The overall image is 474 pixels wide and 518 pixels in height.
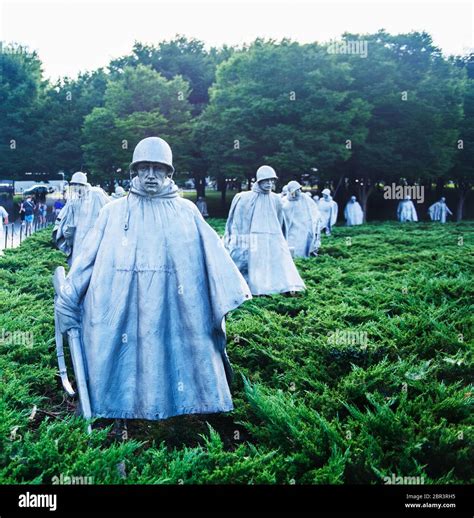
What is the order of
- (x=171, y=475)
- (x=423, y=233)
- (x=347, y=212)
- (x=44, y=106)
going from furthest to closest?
1. (x=44, y=106)
2. (x=347, y=212)
3. (x=423, y=233)
4. (x=171, y=475)

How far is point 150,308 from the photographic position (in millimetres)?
4832

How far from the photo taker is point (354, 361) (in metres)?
6.69

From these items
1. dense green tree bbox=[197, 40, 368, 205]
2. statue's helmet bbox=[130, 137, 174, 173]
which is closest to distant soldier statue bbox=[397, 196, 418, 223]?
dense green tree bbox=[197, 40, 368, 205]

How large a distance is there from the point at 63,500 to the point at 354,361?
3938 millimetres

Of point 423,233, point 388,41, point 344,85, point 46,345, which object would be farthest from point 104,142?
point 46,345

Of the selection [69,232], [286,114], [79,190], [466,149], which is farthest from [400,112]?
[69,232]

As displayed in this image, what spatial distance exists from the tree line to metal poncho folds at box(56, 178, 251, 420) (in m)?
28.0

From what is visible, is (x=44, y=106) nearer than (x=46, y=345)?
No

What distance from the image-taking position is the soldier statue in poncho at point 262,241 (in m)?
11.0

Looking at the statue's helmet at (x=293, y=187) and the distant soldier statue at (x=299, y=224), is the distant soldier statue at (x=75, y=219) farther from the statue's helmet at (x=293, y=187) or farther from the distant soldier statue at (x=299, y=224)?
the statue's helmet at (x=293, y=187)

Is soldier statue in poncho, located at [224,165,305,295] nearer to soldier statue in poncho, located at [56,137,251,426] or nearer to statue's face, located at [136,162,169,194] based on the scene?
soldier statue in poncho, located at [56,137,251,426]

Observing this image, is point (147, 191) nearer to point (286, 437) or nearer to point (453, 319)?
point (286, 437)

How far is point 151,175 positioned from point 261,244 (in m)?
6.29

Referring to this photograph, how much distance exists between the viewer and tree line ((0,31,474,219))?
33750mm
